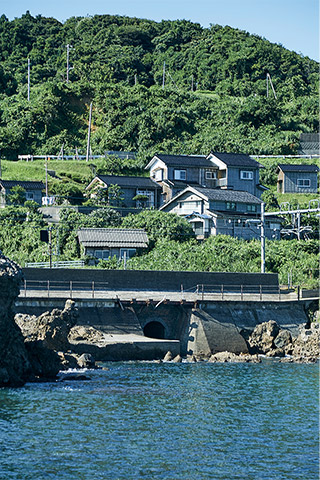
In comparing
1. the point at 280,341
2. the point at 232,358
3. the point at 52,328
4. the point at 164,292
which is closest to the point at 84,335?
the point at 52,328

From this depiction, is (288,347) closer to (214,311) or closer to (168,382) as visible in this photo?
(214,311)

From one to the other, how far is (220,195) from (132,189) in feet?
34.6

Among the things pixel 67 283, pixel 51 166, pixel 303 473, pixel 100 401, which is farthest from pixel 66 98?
pixel 303 473

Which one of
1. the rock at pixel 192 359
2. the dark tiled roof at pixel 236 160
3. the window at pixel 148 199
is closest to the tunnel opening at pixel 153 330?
the rock at pixel 192 359

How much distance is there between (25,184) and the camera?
74562 mm

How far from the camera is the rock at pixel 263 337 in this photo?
151 feet

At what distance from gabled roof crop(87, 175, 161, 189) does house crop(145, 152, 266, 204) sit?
134 cm

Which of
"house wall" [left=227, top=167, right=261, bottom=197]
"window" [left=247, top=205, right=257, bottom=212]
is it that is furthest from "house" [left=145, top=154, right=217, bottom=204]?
"window" [left=247, top=205, right=257, bottom=212]

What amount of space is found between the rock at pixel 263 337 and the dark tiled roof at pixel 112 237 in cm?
1670

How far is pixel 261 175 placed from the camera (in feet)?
283

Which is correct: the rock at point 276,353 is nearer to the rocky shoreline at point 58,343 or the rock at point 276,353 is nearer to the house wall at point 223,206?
the rocky shoreline at point 58,343

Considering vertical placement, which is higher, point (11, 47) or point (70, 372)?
point (11, 47)

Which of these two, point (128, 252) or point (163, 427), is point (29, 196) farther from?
point (163, 427)

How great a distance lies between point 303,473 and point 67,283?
26363 millimetres
